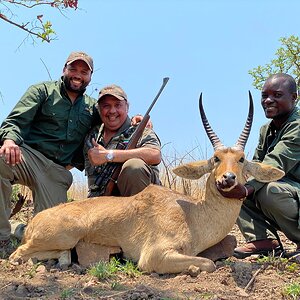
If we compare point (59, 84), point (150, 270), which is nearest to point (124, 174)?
point (150, 270)

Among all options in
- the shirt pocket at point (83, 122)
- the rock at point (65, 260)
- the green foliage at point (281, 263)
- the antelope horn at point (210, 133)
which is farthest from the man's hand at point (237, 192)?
the shirt pocket at point (83, 122)

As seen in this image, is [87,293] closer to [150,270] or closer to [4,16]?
[150,270]

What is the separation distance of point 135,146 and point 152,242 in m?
1.58

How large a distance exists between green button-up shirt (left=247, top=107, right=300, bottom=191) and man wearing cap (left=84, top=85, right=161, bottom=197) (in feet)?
4.38

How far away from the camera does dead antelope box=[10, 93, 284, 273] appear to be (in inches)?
218

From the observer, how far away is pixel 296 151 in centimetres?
620

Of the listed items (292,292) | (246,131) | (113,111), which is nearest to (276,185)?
(246,131)

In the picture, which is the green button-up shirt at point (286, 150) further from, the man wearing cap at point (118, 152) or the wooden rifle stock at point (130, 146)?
the wooden rifle stock at point (130, 146)

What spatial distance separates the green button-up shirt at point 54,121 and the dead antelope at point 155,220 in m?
1.53

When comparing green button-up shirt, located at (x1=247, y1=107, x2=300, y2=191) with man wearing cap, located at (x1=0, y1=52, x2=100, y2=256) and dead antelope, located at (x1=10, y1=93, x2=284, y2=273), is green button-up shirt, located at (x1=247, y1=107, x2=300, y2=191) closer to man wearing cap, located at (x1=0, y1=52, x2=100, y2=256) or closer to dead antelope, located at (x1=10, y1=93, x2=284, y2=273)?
dead antelope, located at (x1=10, y1=93, x2=284, y2=273)

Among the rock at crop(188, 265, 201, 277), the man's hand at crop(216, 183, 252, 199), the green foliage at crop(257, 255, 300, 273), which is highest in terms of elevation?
the man's hand at crop(216, 183, 252, 199)

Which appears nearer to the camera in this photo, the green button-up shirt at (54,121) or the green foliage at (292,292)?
the green foliage at (292,292)

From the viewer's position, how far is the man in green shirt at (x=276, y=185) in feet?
19.9

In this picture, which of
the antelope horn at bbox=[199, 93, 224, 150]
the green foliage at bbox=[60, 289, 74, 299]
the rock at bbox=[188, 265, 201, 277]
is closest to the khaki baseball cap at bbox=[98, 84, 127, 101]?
the antelope horn at bbox=[199, 93, 224, 150]
